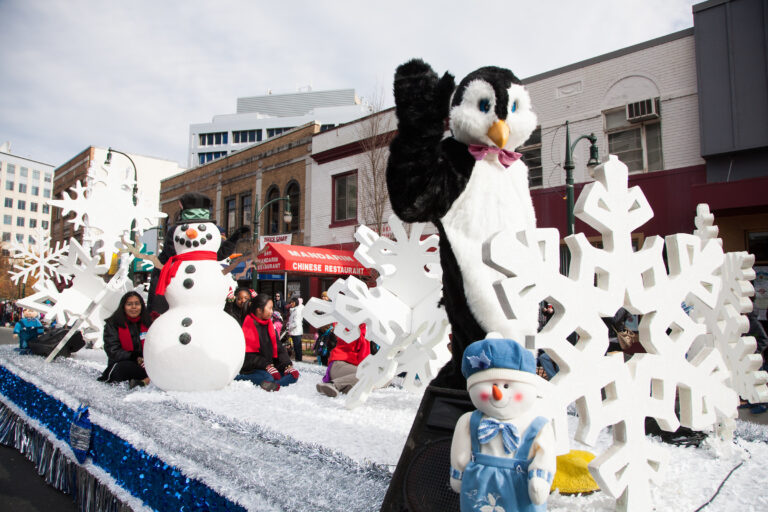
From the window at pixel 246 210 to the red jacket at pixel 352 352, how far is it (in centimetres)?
1456

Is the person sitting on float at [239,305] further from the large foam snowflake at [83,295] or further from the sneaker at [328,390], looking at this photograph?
the sneaker at [328,390]

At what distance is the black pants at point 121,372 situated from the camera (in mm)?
4293

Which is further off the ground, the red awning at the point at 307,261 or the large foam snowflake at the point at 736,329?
the red awning at the point at 307,261

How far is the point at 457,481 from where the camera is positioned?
1465 millimetres

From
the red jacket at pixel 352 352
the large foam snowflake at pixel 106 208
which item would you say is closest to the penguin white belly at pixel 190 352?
the red jacket at pixel 352 352

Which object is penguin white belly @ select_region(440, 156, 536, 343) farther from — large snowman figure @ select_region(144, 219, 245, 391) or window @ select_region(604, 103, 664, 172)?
window @ select_region(604, 103, 664, 172)

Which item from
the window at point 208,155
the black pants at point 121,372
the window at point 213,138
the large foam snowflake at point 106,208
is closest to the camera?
the black pants at point 121,372

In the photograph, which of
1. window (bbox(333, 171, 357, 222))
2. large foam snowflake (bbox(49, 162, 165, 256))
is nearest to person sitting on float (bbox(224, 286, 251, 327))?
large foam snowflake (bbox(49, 162, 165, 256))

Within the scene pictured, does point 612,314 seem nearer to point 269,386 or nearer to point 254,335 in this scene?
point 269,386

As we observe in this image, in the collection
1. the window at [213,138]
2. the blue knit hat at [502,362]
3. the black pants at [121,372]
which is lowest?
the black pants at [121,372]

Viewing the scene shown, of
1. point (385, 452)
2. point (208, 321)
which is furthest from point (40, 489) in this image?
point (385, 452)

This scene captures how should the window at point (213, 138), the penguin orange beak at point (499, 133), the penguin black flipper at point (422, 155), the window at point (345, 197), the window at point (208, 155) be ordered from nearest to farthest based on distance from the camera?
the penguin black flipper at point (422, 155)
the penguin orange beak at point (499, 133)
the window at point (345, 197)
the window at point (208, 155)
the window at point (213, 138)

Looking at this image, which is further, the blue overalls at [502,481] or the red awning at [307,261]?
the red awning at [307,261]

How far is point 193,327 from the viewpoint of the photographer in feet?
12.3
